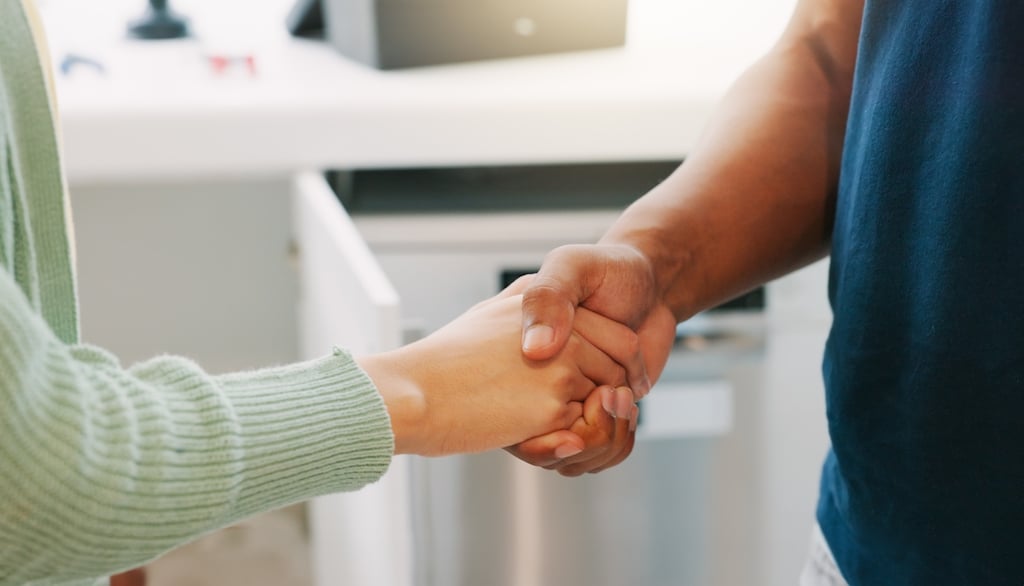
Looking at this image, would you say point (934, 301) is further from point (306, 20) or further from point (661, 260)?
point (306, 20)

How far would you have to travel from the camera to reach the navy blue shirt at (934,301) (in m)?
0.60

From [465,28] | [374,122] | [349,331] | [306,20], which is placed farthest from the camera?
[306,20]

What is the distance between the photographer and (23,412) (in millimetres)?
492

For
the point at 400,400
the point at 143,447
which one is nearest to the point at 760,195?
the point at 400,400

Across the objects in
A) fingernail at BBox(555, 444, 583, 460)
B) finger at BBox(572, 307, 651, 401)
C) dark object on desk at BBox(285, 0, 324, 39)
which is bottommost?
fingernail at BBox(555, 444, 583, 460)

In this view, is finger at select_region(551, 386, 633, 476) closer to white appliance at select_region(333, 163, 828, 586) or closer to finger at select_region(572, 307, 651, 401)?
finger at select_region(572, 307, 651, 401)

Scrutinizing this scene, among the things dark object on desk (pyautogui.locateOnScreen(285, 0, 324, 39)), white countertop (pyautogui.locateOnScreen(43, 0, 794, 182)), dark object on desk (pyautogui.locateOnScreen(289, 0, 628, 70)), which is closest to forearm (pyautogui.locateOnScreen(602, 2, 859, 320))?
white countertop (pyautogui.locateOnScreen(43, 0, 794, 182))

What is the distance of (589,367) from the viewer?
0.83m

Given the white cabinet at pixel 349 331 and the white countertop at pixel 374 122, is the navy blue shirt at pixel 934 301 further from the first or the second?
the white countertop at pixel 374 122

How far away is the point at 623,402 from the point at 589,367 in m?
0.03

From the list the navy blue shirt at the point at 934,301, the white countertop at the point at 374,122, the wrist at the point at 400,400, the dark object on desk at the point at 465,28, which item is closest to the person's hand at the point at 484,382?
the wrist at the point at 400,400

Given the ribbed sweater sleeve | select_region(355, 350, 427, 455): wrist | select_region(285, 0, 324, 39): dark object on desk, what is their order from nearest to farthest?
the ribbed sweater sleeve < select_region(355, 350, 427, 455): wrist < select_region(285, 0, 324, 39): dark object on desk

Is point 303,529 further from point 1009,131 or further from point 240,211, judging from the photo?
point 1009,131

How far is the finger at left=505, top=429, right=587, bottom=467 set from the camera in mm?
811
